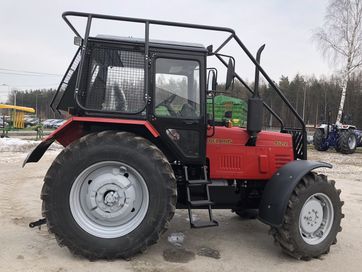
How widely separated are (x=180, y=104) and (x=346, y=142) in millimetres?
17810

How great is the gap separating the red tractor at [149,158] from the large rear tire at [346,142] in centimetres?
1669

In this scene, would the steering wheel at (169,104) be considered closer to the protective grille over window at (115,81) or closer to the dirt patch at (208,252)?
the protective grille over window at (115,81)

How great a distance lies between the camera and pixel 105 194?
4543 millimetres

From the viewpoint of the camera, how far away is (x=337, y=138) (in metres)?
21.3

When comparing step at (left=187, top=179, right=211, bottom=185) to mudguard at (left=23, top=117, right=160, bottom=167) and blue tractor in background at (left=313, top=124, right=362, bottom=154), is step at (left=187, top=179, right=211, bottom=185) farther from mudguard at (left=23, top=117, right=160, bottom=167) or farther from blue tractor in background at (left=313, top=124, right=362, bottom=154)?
blue tractor in background at (left=313, top=124, right=362, bottom=154)

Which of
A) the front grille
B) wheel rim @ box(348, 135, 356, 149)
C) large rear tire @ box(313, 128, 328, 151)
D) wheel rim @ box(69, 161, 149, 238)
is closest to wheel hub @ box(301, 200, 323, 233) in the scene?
the front grille

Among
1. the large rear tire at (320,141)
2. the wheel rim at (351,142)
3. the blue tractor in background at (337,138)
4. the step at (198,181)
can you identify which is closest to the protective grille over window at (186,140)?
the step at (198,181)

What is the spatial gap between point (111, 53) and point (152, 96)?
692mm

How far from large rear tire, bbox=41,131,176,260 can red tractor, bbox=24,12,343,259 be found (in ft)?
0.04

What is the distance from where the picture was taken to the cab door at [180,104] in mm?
4738

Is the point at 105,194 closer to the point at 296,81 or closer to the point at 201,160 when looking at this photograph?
the point at 201,160

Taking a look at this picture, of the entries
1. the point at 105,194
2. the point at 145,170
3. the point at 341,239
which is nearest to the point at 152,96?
the point at 145,170

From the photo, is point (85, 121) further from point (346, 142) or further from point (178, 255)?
point (346, 142)

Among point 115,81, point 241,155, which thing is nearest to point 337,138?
point 241,155
